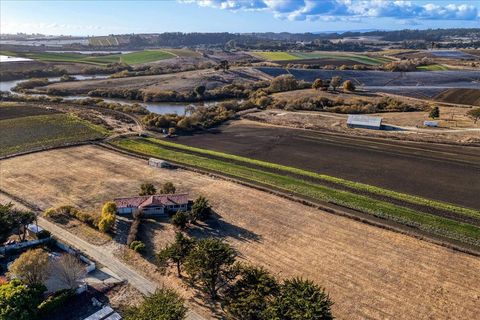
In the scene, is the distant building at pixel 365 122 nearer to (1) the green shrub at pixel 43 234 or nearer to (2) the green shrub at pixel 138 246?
(2) the green shrub at pixel 138 246

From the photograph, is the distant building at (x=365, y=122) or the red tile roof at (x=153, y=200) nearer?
the red tile roof at (x=153, y=200)

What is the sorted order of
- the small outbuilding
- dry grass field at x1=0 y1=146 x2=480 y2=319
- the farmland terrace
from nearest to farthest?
dry grass field at x1=0 y1=146 x2=480 y2=319, the small outbuilding, the farmland terrace

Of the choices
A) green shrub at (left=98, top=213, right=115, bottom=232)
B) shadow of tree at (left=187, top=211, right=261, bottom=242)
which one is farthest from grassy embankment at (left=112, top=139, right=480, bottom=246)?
green shrub at (left=98, top=213, right=115, bottom=232)

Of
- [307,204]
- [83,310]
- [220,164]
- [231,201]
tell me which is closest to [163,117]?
[220,164]

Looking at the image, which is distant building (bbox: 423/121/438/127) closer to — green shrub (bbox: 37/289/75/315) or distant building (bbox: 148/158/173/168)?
distant building (bbox: 148/158/173/168)

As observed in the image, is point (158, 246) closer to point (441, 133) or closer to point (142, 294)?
point (142, 294)

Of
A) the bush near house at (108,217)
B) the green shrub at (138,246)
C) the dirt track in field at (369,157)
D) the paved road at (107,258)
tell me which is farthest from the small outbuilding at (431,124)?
the paved road at (107,258)
